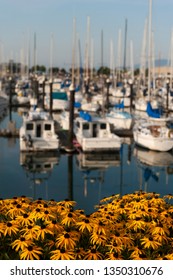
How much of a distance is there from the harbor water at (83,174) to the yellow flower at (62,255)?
37.2ft

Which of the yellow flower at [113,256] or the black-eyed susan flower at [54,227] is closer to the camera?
the yellow flower at [113,256]

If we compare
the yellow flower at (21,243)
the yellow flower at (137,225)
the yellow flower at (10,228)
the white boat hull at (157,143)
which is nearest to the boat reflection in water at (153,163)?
the white boat hull at (157,143)

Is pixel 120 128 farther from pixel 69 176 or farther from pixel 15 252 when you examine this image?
pixel 15 252

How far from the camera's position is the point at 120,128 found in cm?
3903

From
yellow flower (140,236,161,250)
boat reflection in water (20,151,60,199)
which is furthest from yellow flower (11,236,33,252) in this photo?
boat reflection in water (20,151,60,199)

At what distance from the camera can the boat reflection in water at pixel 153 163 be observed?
78.2 ft

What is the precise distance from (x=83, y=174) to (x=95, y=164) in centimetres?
257

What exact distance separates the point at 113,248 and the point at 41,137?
24176mm

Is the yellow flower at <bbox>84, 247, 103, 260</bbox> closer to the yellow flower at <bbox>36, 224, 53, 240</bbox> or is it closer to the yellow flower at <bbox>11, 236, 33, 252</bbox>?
the yellow flower at <bbox>36, 224, 53, 240</bbox>

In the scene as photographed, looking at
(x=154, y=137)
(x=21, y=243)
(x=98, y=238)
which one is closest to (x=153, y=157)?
(x=154, y=137)

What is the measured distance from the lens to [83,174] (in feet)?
78.1

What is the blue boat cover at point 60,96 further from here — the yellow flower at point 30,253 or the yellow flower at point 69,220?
the yellow flower at point 30,253

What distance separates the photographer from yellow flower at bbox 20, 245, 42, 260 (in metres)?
5.41
